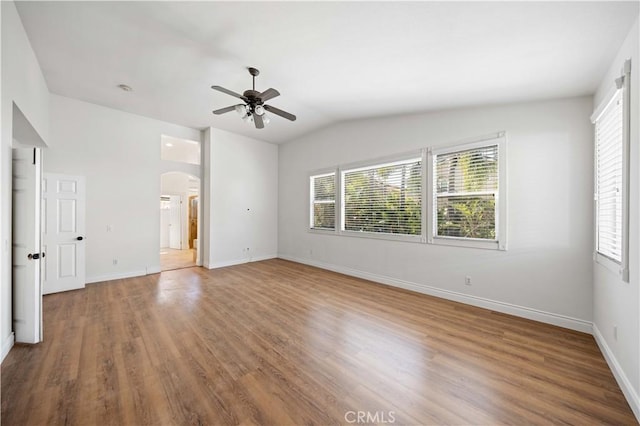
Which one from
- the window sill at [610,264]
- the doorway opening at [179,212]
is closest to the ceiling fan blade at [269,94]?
the window sill at [610,264]

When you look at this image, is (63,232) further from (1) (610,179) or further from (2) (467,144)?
(1) (610,179)

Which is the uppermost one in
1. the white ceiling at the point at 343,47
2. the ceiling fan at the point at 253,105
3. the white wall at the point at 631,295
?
the white ceiling at the point at 343,47

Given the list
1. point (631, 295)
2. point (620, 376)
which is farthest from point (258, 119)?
point (620, 376)

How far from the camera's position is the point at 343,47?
2.54 m

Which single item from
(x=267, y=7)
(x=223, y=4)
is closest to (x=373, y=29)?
(x=267, y=7)

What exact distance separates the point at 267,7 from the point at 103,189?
464cm

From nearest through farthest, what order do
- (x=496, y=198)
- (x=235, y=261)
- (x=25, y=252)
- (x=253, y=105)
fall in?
1. (x=25, y=252)
2. (x=253, y=105)
3. (x=496, y=198)
4. (x=235, y=261)

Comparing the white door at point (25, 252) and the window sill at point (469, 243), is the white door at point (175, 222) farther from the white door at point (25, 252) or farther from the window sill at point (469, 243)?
the window sill at point (469, 243)

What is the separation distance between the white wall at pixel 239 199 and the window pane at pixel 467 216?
4.55 meters

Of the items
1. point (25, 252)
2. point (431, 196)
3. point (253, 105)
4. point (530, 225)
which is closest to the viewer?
point (25, 252)

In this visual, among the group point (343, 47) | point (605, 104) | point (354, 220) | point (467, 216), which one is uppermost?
point (343, 47)

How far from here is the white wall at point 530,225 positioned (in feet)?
9.43

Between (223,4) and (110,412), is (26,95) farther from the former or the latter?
(110,412)

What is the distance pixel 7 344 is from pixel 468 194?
5.50 metres
